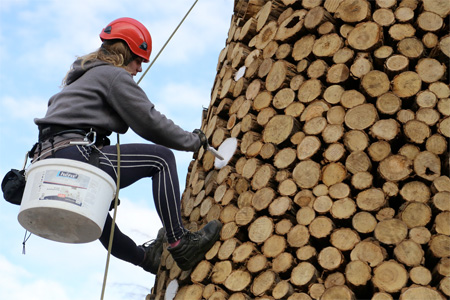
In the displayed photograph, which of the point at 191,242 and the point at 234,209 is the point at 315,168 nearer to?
the point at 234,209

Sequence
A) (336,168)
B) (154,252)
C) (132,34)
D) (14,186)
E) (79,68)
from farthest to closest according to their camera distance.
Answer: (154,252) → (132,34) → (79,68) → (14,186) → (336,168)

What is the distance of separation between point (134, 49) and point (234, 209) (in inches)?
47.1

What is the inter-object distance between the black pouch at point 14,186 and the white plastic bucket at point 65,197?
0.67ft

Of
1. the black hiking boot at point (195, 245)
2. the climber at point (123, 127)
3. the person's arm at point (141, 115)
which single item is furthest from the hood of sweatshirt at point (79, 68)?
the black hiking boot at point (195, 245)

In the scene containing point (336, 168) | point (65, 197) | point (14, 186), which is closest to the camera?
point (65, 197)

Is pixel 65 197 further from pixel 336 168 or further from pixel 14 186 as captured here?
pixel 336 168

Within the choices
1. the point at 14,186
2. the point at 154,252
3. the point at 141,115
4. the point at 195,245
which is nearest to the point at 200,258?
the point at 195,245

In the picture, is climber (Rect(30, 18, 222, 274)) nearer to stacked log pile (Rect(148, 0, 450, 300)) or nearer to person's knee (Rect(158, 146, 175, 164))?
person's knee (Rect(158, 146, 175, 164))

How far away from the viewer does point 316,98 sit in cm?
396

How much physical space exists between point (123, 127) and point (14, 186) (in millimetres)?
727

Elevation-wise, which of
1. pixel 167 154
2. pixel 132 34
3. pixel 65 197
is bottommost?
pixel 167 154

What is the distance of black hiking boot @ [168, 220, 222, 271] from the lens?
3.96 metres

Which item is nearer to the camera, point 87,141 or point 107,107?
point 87,141

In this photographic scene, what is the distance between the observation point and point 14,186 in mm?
3746
